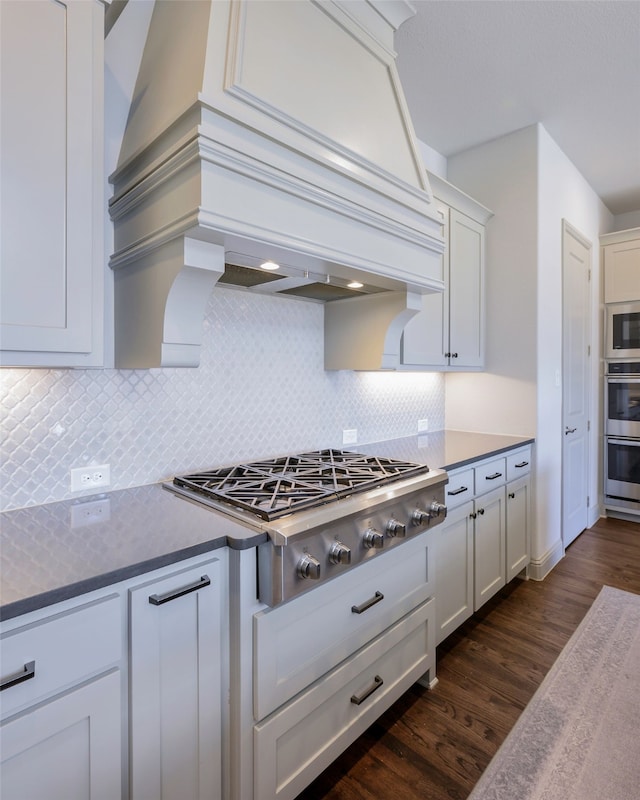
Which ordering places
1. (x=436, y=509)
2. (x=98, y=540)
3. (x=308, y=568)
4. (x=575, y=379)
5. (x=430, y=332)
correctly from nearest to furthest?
(x=98, y=540) < (x=308, y=568) < (x=436, y=509) < (x=430, y=332) < (x=575, y=379)

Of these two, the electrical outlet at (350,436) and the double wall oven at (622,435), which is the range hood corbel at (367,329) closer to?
the electrical outlet at (350,436)

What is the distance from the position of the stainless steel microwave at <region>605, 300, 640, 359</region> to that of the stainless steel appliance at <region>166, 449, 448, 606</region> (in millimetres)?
3226

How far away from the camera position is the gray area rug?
148cm

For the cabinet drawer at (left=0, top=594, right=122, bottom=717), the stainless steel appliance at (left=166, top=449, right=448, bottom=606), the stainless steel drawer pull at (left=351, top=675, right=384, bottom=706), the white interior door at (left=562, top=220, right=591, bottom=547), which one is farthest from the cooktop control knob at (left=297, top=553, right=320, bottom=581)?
the white interior door at (left=562, top=220, right=591, bottom=547)

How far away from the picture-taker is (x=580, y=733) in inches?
67.1

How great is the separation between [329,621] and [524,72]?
2864 millimetres

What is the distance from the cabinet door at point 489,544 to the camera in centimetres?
234

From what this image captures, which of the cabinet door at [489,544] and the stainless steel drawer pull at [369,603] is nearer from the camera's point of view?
the stainless steel drawer pull at [369,603]

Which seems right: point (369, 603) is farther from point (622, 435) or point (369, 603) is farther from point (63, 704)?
point (622, 435)

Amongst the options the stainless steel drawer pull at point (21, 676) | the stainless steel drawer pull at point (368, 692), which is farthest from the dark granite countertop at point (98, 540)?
the stainless steel drawer pull at point (368, 692)

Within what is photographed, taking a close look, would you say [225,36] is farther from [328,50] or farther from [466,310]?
[466,310]

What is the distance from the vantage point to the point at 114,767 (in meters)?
1.00

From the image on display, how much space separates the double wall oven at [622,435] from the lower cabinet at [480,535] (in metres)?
1.85

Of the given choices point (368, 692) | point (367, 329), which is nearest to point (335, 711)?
point (368, 692)
